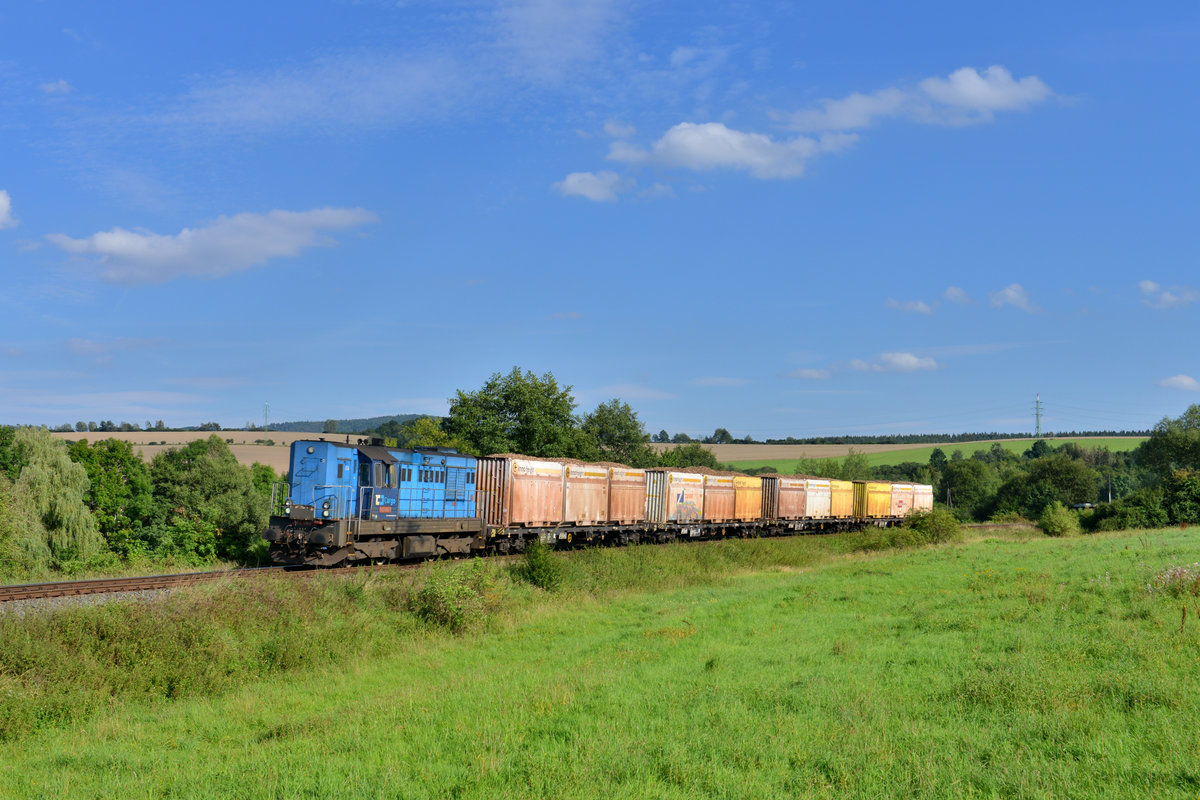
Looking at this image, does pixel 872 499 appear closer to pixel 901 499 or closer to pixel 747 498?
pixel 901 499

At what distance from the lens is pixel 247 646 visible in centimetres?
1678

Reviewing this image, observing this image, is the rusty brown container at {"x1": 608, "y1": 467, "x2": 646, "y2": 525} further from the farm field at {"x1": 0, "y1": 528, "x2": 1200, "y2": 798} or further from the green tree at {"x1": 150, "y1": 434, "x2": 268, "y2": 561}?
the green tree at {"x1": 150, "y1": 434, "x2": 268, "y2": 561}

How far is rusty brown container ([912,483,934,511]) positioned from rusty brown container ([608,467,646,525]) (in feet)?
137

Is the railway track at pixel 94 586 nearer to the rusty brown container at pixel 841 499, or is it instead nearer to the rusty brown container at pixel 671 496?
the rusty brown container at pixel 671 496

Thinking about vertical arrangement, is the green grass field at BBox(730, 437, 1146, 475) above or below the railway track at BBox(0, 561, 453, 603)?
above

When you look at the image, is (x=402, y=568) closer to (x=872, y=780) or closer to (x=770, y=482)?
(x=872, y=780)

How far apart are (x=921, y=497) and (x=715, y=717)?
6995cm

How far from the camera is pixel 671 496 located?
1661 inches

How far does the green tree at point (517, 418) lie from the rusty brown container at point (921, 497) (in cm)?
3158

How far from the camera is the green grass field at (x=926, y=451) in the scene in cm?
14762

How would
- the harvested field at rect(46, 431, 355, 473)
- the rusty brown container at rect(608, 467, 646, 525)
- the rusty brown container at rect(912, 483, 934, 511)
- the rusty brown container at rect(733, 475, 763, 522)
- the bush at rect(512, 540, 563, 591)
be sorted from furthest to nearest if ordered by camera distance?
the harvested field at rect(46, 431, 355, 473) → the rusty brown container at rect(912, 483, 934, 511) → the rusty brown container at rect(733, 475, 763, 522) → the rusty brown container at rect(608, 467, 646, 525) → the bush at rect(512, 540, 563, 591)

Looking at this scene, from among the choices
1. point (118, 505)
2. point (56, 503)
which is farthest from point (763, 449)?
point (56, 503)

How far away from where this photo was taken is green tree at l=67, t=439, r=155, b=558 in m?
57.9

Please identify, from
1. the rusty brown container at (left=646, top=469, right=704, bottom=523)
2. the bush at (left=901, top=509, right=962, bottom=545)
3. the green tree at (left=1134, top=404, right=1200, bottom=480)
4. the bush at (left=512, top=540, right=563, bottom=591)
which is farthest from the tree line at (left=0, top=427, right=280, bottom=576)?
the green tree at (left=1134, top=404, right=1200, bottom=480)
